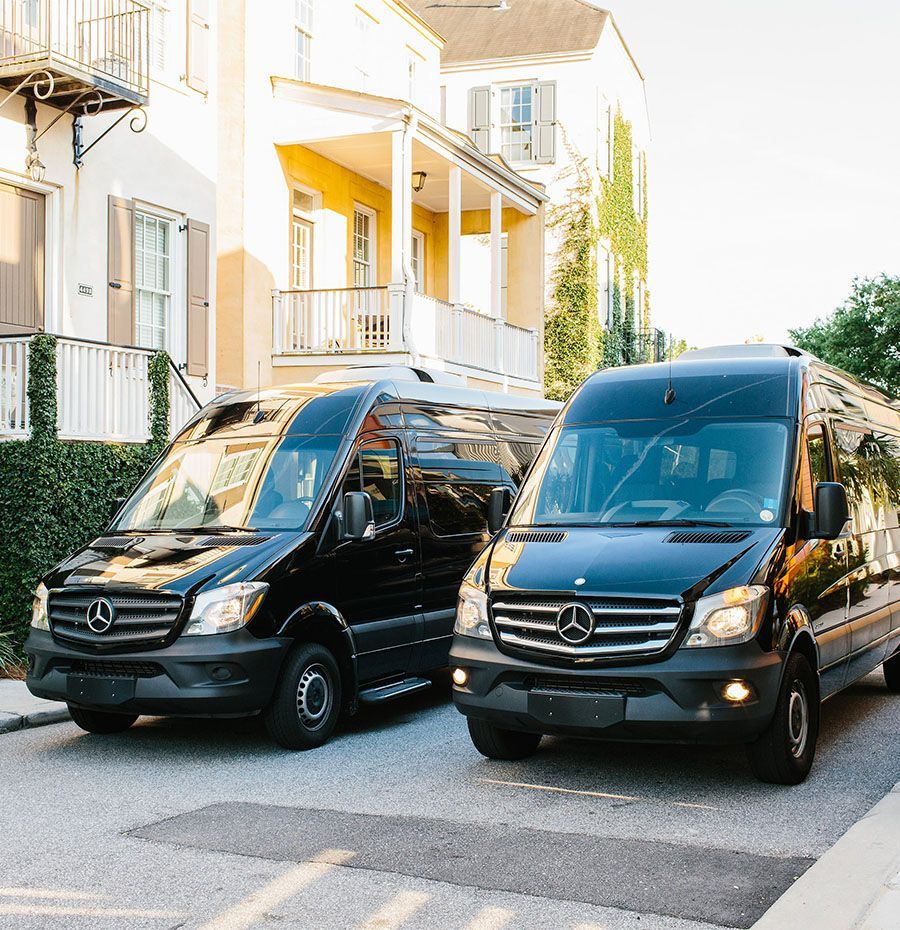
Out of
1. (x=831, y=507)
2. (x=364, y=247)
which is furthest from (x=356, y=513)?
(x=364, y=247)

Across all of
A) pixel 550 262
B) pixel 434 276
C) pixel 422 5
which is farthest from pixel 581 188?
pixel 422 5

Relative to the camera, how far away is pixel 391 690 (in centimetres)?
860

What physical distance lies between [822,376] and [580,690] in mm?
3058

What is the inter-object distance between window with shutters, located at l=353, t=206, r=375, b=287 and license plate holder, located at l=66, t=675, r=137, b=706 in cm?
1523

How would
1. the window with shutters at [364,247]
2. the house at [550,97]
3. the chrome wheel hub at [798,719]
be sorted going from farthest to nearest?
the house at [550,97]
the window with shutters at [364,247]
the chrome wheel hub at [798,719]

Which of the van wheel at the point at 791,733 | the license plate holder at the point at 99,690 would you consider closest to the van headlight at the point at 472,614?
the van wheel at the point at 791,733

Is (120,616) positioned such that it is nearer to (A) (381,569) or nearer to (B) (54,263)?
(A) (381,569)

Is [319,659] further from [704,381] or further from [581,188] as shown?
[581,188]

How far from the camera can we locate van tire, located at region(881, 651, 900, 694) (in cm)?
990

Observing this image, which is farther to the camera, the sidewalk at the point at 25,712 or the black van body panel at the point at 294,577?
the sidewalk at the point at 25,712

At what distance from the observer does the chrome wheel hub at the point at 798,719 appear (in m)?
6.67

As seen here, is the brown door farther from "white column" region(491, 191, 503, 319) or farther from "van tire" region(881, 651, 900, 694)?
"white column" region(491, 191, 503, 319)

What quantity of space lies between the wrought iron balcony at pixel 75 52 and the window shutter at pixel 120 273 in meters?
1.32

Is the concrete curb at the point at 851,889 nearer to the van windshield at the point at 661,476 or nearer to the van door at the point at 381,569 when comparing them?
the van windshield at the point at 661,476
